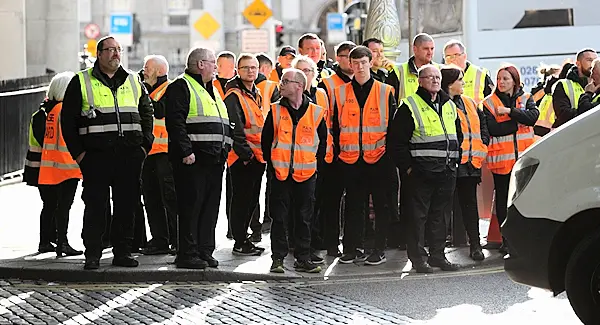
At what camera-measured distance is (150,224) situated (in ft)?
40.2

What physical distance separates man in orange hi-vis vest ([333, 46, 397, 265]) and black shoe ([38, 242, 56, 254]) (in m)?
2.95

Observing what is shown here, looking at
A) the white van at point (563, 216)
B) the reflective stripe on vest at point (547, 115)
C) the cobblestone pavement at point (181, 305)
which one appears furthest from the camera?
the reflective stripe on vest at point (547, 115)

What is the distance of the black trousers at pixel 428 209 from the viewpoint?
11109 millimetres

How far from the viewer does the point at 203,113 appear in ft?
35.7

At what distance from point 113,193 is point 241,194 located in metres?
1.50

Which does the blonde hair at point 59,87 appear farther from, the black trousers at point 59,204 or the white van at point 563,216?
the white van at point 563,216

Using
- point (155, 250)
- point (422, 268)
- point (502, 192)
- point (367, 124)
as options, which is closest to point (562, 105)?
point (502, 192)

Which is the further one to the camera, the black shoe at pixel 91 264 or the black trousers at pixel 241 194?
the black trousers at pixel 241 194

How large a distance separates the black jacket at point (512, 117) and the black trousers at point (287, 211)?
6.44 feet

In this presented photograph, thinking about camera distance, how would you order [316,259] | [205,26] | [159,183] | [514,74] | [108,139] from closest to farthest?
[108,139], [316,259], [514,74], [159,183], [205,26]

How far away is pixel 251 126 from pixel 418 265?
7.08ft

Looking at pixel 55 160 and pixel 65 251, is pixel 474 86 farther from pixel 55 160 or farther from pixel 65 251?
pixel 65 251

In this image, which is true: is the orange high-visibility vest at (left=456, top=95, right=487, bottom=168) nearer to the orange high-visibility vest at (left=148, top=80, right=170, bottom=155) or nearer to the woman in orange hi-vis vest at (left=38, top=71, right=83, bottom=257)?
the orange high-visibility vest at (left=148, top=80, right=170, bottom=155)

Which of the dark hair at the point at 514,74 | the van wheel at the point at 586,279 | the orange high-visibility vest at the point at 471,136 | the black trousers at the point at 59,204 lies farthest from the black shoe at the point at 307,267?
the van wheel at the point at 586,279
